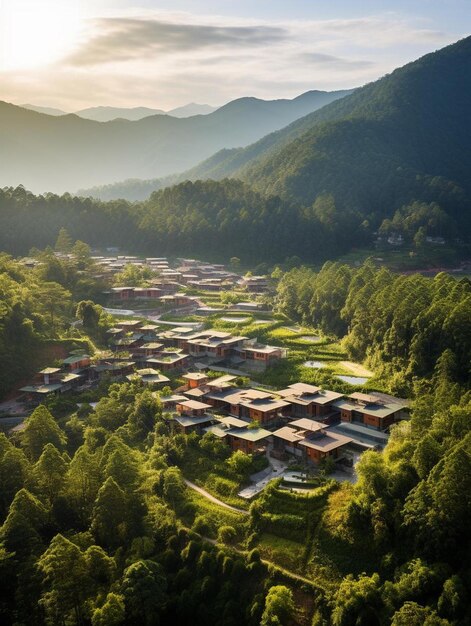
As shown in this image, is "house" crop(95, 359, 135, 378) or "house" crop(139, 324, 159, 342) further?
"house" crop(139, 324, 159, 342)

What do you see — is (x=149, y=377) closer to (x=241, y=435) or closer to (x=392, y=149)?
(x=241, y=435)

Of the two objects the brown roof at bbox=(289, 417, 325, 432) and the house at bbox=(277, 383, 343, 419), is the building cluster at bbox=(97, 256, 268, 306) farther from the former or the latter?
the brown roof at bbox=(289, 417, 325, 432)

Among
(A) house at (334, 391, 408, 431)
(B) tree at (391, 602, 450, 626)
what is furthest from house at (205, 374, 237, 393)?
(B) tree at (391, 602, 450, 626)

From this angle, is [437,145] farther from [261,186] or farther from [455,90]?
[261,186]

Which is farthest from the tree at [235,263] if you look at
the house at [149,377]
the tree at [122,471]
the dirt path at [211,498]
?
the tree at [122,471]

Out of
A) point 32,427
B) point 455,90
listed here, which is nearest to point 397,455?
point 32,427

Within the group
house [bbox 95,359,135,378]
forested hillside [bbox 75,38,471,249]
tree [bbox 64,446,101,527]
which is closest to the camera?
tree [bbox 64,446,101,527]
